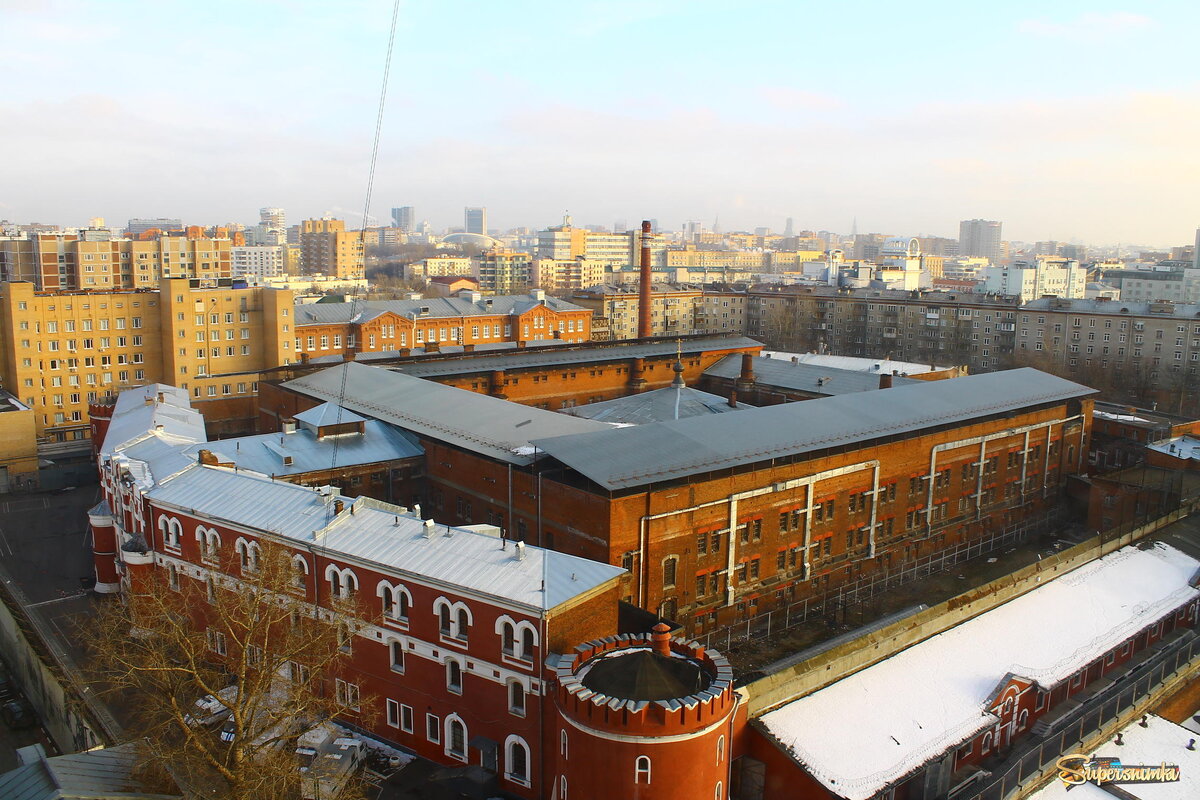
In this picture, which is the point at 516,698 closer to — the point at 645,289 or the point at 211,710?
the point at 211,710

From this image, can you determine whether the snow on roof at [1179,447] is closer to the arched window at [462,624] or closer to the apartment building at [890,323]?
the apartment building at [890,323]

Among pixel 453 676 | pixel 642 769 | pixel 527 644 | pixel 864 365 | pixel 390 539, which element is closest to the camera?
pixel 642 769

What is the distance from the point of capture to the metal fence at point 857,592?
31969 millimetres

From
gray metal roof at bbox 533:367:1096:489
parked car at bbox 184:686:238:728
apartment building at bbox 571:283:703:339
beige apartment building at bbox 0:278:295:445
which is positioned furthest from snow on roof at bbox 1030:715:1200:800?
apartment building at bbox 571:283:703:339

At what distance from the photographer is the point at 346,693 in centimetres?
2450

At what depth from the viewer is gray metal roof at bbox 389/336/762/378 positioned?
165ft

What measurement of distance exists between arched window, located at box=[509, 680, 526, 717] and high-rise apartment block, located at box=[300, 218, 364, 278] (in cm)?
14744

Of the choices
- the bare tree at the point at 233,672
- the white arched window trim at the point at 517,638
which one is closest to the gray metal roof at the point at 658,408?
the bare tree at the point at 233,672

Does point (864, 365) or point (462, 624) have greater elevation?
point (864, 365)

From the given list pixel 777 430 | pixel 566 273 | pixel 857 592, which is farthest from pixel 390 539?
pixel 566 273

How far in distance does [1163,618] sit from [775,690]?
15814mm

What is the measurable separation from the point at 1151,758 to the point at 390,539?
20.0m

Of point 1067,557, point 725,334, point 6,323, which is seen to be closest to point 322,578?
point 1067,557

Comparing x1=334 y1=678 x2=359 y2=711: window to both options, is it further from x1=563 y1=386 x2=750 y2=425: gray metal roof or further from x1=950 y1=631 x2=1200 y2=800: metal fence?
x1=563 y1=386 x2=750 y2=425: gray metal roof
